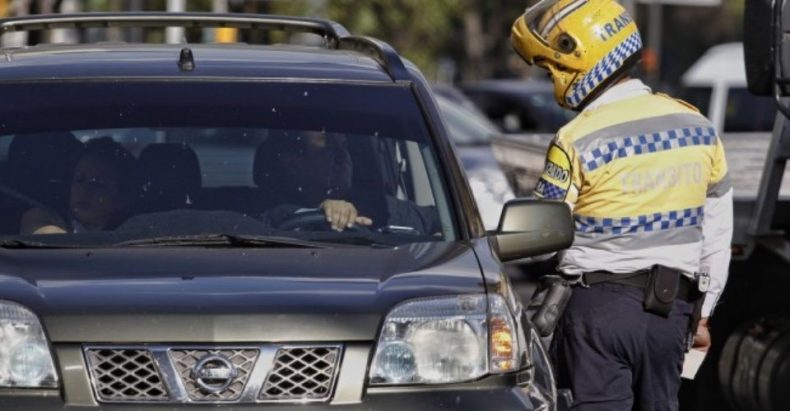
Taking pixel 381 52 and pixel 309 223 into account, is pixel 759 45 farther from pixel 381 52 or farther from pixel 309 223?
pixel 309 223

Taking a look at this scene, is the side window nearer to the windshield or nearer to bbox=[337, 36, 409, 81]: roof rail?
bbox=[337, 36, 409, 81]: roof rail

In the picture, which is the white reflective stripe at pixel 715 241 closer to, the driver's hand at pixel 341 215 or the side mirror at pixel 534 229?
the side mirror at pixel 534 229

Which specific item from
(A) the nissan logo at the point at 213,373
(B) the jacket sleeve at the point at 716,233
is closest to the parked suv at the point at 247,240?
(A) the nissan logo at the point at 213,373

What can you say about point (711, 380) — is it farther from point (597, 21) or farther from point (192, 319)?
point (192, 319)

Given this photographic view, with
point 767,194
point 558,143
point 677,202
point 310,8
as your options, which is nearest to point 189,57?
point 558,143

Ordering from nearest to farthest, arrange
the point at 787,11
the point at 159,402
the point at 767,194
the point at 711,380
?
the point at 159,402 → the point at 787,11 → the point at 767,194 → the point at 711,380

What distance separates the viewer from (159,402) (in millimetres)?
4949

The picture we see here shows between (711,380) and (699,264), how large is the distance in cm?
190

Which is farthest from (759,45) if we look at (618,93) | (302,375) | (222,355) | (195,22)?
(222,355)

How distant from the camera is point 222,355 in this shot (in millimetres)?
4996

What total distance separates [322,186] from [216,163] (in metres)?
0.36

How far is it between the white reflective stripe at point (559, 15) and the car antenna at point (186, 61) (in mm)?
1098

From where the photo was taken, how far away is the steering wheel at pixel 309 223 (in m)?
5.88

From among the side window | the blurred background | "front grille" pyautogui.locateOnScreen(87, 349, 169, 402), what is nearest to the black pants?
"front grille" pyautogui.locateOnScreen(87, 349, 169, 402)
